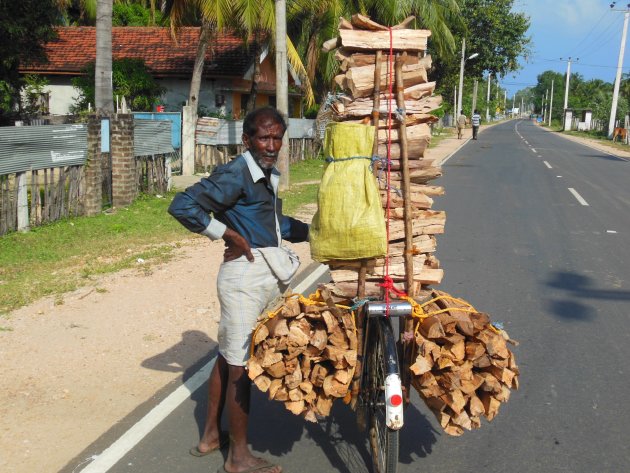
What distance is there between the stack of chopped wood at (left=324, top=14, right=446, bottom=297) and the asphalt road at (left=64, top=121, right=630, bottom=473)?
1025 mm

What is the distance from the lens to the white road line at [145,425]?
12.4 feet

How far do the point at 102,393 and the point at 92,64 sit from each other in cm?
2024

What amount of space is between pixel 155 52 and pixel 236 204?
24300 mm

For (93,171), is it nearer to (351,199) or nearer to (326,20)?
(351,199)

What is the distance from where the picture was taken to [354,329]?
3.40m

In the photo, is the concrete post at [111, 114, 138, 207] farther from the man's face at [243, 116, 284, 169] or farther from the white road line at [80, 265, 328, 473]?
the man's face at [243, 116, 284, 169]

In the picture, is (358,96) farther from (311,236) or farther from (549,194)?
(549,194)

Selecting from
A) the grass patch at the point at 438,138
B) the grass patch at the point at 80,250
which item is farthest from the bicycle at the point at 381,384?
the grass patch at the point at 438,138

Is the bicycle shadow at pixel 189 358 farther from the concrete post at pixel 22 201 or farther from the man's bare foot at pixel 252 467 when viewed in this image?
the concrete post at pixel 22 201

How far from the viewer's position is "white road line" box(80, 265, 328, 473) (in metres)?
3.79

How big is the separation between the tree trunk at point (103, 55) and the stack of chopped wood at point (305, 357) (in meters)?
9.98

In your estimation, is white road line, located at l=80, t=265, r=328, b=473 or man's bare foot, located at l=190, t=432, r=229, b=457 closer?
→ white road line, located at l=80, t=265, r=328, b=473

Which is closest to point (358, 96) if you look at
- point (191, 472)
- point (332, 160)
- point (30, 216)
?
point (332, 160)

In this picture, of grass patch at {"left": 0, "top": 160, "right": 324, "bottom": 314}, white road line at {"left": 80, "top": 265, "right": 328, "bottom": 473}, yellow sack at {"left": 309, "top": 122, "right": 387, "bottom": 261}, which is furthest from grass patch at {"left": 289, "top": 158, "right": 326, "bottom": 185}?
yellow sack at {"left": 309, "top": 122, "right": 387, "bottom": 261}
